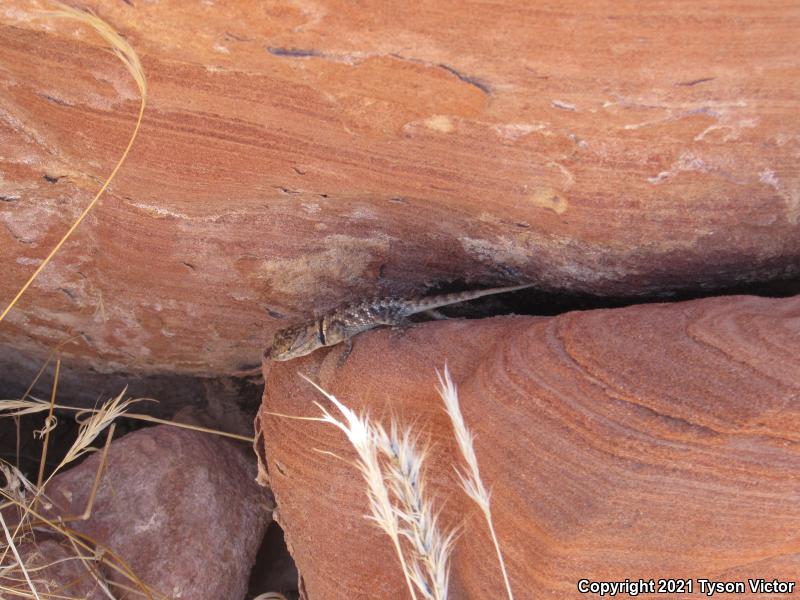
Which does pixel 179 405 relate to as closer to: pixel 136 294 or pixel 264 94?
pixel 136 294

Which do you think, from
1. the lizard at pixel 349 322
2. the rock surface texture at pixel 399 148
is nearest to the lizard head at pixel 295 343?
the lizard at pixel 349 322

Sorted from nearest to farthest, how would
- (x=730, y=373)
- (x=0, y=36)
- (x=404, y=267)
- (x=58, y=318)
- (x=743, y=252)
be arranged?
(x=730, y=373) → (x=0, y=36) → (x=743, y=252) → (x=404, y=267) → (x=58, y=318)

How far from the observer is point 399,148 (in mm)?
2592

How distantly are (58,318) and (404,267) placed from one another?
6.49ft

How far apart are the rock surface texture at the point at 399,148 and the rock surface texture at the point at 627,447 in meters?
0.41

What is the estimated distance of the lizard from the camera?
10.7 feet

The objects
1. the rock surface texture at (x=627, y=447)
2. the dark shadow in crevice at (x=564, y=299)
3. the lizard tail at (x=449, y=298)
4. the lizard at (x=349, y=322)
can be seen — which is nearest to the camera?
the rock surface texture at (x=627, y=447)

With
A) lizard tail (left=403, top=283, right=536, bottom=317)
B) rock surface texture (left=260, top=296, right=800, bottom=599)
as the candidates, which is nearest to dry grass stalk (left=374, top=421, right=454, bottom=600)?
rock surface texture (left=260, top=296, right=800, bottom=599)

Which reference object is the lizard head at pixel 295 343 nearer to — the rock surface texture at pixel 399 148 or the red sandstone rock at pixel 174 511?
the rock surface texture at pixel 399 148

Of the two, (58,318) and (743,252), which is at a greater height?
(743,252)

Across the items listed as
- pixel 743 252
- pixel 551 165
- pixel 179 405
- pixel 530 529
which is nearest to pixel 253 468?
pixel 179 405

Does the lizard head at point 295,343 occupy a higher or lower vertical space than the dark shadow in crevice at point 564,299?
lower

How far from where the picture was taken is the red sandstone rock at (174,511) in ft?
11.0

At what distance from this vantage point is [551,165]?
2504 mm
